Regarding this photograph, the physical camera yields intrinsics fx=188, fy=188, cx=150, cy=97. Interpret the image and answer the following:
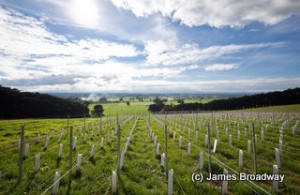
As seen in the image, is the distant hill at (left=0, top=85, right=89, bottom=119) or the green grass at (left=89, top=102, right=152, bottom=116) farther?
the green grass at (left=89, top=102, right=152, bottom=116)

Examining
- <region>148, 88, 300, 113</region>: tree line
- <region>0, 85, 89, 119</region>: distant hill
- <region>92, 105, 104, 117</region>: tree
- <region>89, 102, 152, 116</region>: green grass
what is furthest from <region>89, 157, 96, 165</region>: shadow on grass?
<region>148, 88, 300, 113</region>: tree line

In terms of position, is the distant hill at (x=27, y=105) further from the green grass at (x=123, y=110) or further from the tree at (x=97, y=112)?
the green grass at (x=123, y=110)

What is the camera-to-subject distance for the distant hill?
5394cm

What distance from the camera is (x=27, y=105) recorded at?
57938 millimetres

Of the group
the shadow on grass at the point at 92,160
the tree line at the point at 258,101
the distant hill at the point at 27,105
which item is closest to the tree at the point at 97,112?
the distant hill at the point at 27,105

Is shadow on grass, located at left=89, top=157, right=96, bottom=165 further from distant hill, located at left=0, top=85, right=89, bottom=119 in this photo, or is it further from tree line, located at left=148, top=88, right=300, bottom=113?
tree line, located at left=148, top=88, right=300, bottom=113

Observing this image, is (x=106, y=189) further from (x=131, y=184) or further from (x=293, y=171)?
(x=293, y=171)

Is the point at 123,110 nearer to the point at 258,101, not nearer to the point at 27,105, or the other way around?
the point at 27,105

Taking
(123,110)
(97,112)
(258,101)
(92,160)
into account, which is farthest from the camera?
(123,110)

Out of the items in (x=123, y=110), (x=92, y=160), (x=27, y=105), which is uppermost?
(x=27, y=105)

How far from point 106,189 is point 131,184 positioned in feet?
3.04

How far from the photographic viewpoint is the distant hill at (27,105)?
53.9m

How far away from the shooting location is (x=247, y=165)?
9.16 m

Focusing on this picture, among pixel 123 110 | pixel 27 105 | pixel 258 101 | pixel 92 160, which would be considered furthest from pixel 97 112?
pixel 92 160
